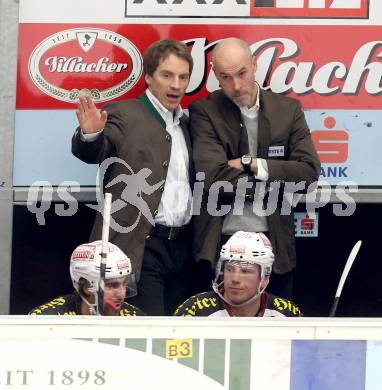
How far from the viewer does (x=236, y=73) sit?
6883 mm

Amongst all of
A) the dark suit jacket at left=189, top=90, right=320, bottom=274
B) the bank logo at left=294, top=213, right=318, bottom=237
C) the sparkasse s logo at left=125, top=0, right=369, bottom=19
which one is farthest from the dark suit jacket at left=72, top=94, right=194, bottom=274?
the bank logo at left=294, top=213, right=318, bottom=237

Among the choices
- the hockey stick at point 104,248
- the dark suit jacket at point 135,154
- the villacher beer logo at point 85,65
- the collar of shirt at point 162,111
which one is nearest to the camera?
the hockey stick at point 104,248

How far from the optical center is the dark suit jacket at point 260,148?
270 inches

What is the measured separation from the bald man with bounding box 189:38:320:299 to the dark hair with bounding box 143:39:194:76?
0.17 meters

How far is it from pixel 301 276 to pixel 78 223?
1370 mm

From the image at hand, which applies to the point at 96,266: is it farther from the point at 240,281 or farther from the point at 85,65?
the point at 85,65

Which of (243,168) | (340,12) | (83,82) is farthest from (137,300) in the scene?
(340,12)

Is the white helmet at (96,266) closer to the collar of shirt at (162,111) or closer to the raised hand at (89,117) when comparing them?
the raised hand at (89,117)

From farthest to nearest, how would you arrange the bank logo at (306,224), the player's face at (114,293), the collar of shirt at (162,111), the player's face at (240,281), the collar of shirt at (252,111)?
the bank logo at (306,224) → the collar of shirt at (252,111) → the collar of shirt at (162,111) → the player's face at (240,281) → the player's face at (114,293)

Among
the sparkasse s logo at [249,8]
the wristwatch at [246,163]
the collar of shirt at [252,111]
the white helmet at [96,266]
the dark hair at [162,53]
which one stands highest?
the sparkasse s logo at [249,8]

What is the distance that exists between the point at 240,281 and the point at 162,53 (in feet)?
4.05

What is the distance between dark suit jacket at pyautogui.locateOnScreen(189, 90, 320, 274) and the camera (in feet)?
22.5

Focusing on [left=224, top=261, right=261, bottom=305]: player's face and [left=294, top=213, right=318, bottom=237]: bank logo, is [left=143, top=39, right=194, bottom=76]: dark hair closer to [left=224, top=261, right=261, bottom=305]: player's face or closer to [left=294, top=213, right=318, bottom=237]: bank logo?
[left=224, top=261, right=261, bottom=305]: player's face

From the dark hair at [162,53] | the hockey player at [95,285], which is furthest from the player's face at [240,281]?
the dark hair at [162,53]
